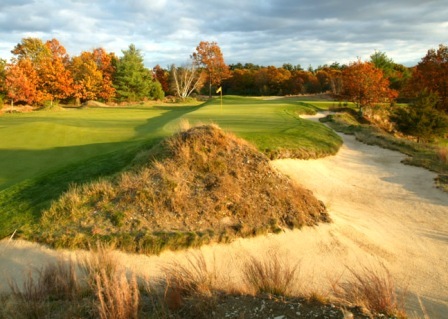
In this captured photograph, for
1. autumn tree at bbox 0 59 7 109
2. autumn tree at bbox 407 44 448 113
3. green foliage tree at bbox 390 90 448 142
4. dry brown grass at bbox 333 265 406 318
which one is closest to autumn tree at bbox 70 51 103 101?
autumn tree at bbox 0 59 7 109

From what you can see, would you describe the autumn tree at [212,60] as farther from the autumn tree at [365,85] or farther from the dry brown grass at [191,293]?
the dry brown grass at [191,293]

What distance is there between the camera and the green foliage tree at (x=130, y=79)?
66.0m

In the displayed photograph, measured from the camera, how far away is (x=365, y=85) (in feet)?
117

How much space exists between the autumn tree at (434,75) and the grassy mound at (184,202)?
32.0 metres

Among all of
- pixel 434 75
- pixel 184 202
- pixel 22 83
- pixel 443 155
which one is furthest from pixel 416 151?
pixel 22 83

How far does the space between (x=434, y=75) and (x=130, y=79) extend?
1955 inches

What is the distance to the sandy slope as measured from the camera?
703cm

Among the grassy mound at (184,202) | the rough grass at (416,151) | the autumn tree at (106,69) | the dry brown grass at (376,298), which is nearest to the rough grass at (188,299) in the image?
the dry brown grass at (376,298)

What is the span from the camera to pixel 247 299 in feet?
16.7

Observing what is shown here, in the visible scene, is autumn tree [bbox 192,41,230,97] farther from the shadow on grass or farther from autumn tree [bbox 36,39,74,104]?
the shadow on grass

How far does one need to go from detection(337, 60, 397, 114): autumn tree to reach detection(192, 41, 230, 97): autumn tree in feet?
162

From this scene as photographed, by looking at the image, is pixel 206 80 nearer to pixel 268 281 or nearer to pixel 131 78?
pixel 131 78

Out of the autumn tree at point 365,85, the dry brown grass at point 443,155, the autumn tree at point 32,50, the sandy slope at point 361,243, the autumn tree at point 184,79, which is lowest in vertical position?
the sandy slope at point 361,243

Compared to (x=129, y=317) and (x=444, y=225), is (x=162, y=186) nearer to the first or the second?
(x=129, y=317)
